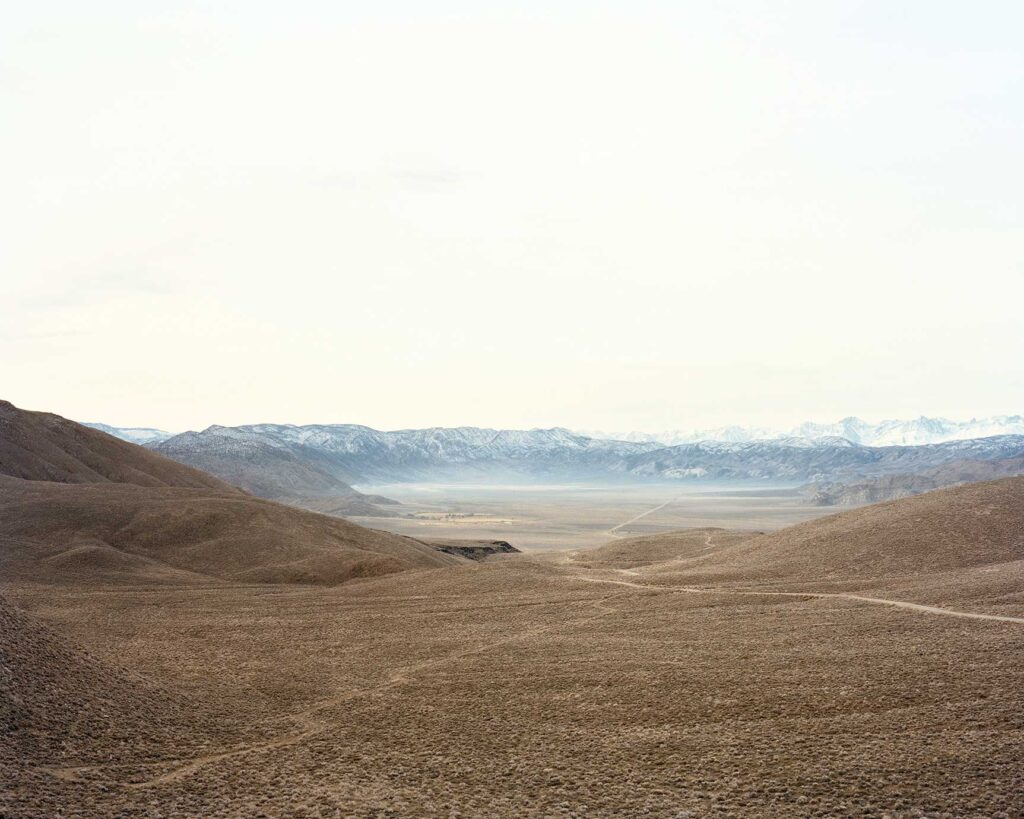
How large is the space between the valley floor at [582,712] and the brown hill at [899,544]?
5350 mm

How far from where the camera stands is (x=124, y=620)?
106ft

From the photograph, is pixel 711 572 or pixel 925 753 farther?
pixel 711 572

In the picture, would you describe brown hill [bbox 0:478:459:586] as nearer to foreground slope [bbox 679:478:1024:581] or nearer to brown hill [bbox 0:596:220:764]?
foreground slope [bbox 679:478:1024:581]

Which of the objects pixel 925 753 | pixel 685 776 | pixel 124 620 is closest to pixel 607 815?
pixel 685 776

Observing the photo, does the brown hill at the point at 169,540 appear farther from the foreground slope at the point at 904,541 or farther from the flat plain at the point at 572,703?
the foreground slope at the point at 904,541

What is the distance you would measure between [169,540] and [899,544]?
1728 inches

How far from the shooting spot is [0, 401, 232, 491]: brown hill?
77.8 meters

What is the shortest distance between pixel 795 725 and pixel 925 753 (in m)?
2.61

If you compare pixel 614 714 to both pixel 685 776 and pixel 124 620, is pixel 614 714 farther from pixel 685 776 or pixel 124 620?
pixel 124 620

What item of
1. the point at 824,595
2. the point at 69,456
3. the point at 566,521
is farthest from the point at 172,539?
the point at 566,521

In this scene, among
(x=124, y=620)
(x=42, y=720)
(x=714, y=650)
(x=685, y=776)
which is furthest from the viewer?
(x=124, y=620)

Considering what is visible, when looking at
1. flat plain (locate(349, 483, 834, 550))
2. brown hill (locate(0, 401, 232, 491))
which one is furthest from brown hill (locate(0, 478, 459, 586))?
flat plain (locate(349, 483, 834, 550))

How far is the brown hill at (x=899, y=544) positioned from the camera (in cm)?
3775

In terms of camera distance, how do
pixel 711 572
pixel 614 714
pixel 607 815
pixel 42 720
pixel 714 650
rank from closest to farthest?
pixel 607 815 < pixel 42 720 < pixel 614 714 < pixel 714 650 < pixel 711 572
